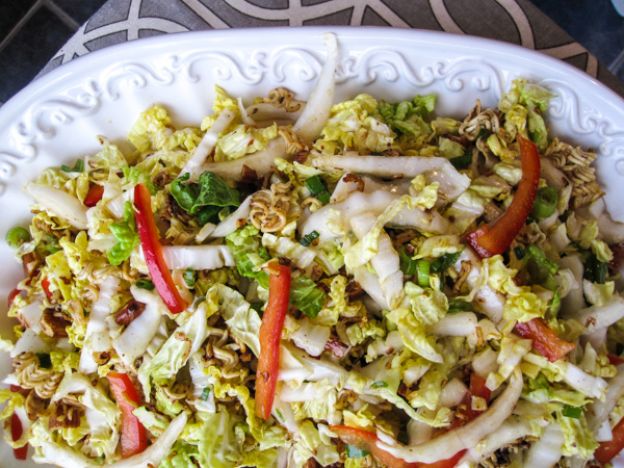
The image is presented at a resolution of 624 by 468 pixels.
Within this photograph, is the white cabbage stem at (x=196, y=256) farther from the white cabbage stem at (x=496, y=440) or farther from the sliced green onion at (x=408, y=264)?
the white cabbage stem at (x=496, y=440)

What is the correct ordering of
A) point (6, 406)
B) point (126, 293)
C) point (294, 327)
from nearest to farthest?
point (294, 327), point (126, 293), point (6, 406)

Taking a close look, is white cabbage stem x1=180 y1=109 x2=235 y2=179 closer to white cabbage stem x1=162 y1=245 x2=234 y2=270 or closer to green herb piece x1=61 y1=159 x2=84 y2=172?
white cabbage stem x1=162 y1=245 x2=234 y2=270

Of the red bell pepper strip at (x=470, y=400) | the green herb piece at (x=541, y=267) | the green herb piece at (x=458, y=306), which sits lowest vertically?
the red bell pepper strip at (x=470, y=400)

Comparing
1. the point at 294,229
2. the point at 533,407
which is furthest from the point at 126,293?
the point at 533,407

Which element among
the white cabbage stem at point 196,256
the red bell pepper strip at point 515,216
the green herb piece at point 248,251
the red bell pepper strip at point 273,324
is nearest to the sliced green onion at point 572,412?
the red bell pepper strip at point 515,216

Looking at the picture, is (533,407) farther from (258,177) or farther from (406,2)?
(406,2)

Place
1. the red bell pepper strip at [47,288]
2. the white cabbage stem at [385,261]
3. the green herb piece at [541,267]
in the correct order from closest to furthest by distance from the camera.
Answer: the white cabbage stem at [385,261] < the green herb piece at [541,267] < the red bell pepper strip at [47,288]

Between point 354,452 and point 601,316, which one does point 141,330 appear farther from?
point 601,316
